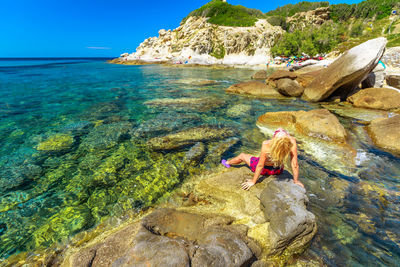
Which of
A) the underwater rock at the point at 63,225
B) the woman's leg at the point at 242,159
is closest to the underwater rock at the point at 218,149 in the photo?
the woman's leg at the point at 242,159

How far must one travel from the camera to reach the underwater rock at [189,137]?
7.51 m

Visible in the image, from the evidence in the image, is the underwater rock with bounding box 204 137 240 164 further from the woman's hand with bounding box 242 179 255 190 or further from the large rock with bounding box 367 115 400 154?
the large rock with bounding box 367 115 400 154

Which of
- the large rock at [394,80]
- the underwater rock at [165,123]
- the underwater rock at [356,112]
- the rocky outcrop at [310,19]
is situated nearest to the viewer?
the underwater rock at [165,123]

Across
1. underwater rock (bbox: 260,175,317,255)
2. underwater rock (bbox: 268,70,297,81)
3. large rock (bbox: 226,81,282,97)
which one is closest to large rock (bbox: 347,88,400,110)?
large rock (bbox: 226,81,282,97)

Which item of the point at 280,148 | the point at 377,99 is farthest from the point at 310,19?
the point at 280,148

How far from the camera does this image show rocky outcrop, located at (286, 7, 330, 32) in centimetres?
8650

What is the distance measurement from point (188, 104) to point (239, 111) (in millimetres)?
3815

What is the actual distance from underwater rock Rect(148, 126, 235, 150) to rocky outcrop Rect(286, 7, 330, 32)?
3905 inches

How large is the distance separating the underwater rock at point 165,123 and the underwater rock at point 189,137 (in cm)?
93

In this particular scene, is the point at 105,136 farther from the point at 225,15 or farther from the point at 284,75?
the point at 225,15

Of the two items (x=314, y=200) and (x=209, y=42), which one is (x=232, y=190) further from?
(x=209, y=42)

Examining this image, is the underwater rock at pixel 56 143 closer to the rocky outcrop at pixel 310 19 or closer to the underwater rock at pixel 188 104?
the underwater rock at pixel 188 104

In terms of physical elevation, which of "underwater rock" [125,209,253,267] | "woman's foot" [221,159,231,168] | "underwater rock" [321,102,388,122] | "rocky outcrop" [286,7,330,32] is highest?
"rocky outcrop" [286,7,330,32]

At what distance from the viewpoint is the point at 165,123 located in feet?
32.5
